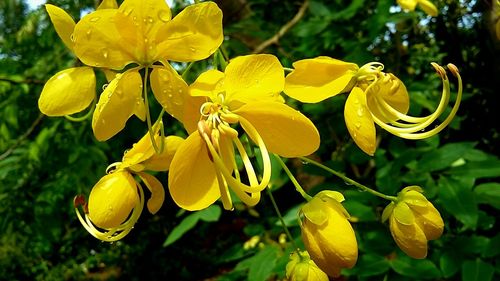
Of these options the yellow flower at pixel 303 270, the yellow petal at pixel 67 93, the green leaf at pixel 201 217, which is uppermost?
the yellow petal at pixel 67 93

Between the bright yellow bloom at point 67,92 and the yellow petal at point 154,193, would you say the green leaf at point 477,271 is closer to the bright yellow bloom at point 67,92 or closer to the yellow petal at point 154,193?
the yellow petal at point 154,193

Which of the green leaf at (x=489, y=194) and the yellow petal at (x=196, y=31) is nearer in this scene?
the yellow petal at (x=196, y=31)

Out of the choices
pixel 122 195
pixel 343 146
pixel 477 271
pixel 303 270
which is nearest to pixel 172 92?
pixel 122 195

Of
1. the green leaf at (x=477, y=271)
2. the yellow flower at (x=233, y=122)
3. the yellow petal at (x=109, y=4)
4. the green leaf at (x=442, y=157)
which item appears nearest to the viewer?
the yellow flower at (x=233, y=122)

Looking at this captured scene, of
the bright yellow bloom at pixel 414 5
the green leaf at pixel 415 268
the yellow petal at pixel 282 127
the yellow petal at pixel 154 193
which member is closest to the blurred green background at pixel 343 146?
the green leaf at pixel 415 268

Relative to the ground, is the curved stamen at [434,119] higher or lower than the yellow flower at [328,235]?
higher

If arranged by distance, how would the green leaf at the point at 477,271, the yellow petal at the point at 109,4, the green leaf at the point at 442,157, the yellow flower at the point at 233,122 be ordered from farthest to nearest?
the green leaf at the point at 442,157 → the green leaf at the point at 477,271 → the yellow petal at the point at 109,4 → the yellow flower at the point at 233,122

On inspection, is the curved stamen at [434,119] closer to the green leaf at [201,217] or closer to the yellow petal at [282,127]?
the yellow petal at [282,127]
